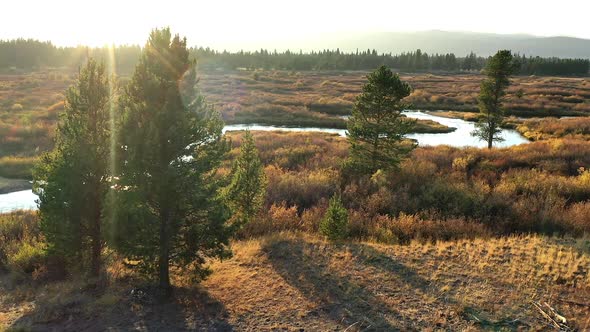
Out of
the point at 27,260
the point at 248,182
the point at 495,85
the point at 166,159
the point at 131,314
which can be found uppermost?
the point at 495,85

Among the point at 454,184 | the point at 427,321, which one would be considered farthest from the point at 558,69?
the point at 427,321

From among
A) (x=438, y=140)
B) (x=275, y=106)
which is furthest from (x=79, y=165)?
(x=275, y=106)

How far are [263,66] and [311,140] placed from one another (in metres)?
128

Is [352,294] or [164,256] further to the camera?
[164,256]

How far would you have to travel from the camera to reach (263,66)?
16425 cm

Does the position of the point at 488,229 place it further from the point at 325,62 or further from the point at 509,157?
the point at 325,62

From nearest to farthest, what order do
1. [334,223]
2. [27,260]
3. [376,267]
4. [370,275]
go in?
[370,275]
[376,267]
[334,223]
[27,260]

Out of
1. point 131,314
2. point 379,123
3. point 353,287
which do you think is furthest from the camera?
point 379,123

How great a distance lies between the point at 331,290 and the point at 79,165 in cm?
882

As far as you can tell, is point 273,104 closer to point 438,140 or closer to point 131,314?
point 438,140

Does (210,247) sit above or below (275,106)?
below

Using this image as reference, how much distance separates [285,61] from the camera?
550 feet

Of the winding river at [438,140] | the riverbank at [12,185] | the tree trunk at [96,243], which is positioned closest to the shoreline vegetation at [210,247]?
the tree trunk at [96,243]

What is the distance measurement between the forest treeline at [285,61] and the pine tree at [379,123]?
128359 mm
